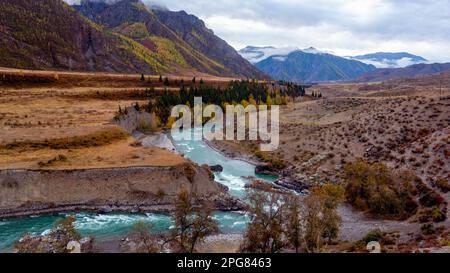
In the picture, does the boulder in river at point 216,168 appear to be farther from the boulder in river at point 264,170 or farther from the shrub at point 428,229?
the shrub at point 428,229

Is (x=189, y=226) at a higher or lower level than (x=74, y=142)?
lower

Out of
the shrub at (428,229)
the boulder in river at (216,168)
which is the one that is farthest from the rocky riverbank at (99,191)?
the shrub at (428,229)

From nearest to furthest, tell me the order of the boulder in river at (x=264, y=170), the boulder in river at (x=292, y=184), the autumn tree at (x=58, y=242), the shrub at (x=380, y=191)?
the autumn tree at (x=58, y=242)
the shrub at (x=380, y=191)
the boulder in river at (x=292, y=184)
the boulder in river at (x=264, y=170)

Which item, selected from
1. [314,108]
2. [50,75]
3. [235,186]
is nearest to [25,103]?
[50,75]

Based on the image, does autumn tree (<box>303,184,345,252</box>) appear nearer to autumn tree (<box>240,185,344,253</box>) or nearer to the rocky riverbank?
autumn tree (<box>240,185,344,253</box>)

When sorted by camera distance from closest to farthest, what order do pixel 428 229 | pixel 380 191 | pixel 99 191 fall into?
pixel 428 229
pixel 380 191
pixel 99 191

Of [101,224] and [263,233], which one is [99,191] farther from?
[263,233]

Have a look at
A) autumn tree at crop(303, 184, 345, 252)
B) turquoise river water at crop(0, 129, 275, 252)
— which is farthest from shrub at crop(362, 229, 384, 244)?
turquoise river water at crop(0, 129, 275, 252)

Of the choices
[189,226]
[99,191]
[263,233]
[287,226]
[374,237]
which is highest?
[189,226]

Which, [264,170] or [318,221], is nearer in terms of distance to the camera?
[318,221]

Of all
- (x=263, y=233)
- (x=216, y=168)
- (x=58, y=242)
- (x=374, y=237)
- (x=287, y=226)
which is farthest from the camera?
(x=216, y=168)

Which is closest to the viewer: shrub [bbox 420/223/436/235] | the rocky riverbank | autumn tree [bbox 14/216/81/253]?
autumn tree [bbox 14/216/81/253]

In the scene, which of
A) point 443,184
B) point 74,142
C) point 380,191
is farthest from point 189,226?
point 74,142
